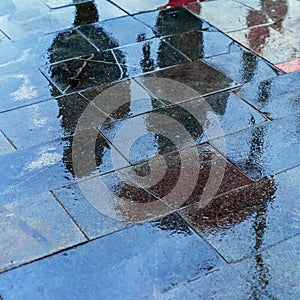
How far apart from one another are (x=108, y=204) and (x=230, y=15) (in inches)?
143

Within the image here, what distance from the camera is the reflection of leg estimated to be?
6.62m

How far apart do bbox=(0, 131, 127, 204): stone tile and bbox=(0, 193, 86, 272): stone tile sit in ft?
0.49

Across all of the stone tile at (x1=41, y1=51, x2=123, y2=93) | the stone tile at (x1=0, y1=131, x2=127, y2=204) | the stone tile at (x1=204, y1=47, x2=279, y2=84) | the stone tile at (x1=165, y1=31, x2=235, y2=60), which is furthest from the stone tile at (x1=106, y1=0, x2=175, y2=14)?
the stone tile at (x1=0, y1=131, x2=127, y2=204)

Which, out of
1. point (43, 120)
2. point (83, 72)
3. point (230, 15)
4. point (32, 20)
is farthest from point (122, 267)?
point (230, 15)

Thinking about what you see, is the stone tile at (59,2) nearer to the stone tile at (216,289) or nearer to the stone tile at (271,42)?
the stone tile at (271,42)

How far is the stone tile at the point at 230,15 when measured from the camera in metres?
6.57

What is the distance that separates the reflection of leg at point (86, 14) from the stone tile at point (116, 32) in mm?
133

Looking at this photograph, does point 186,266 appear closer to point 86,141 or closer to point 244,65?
point 86,141

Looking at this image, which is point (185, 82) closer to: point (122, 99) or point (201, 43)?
point (122, 99)

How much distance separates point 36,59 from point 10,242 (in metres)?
2.68

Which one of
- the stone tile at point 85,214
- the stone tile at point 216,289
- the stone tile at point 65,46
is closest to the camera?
the stone tile at point 216,289

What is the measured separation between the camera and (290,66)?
5.75 metres

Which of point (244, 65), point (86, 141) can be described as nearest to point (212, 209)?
point (86, 141)

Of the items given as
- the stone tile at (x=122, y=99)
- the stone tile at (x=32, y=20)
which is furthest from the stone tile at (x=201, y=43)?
the stone tile at (x=32, y=20)
